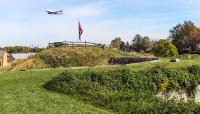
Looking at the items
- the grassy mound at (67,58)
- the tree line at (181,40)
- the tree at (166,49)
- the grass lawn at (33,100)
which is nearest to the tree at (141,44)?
the tree line at (181,40)

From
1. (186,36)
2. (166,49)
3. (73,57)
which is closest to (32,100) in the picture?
(73,57)

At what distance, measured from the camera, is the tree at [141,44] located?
80.9 meters

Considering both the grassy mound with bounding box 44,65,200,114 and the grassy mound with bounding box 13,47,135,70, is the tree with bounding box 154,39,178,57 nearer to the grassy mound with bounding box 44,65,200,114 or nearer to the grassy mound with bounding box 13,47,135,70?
the grassy mound with bounding box 13,47,135,70

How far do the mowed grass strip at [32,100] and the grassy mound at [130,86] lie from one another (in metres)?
0.87

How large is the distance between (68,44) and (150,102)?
27.1 m

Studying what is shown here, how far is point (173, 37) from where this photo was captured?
79438 mm

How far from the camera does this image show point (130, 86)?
23797mm

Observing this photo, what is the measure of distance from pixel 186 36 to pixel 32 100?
61.6 meters

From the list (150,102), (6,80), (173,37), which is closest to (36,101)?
(150,102)

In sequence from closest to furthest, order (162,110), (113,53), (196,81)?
(162,110) < (196,81) < (113,53)

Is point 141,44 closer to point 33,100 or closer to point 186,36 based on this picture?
point 186,36

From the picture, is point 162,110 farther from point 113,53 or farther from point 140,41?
point 140,41

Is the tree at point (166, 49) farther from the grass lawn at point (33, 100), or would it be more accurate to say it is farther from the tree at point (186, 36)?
the grass lawn at point (33, 100)

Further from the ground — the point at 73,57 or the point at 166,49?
the point at 166,49
